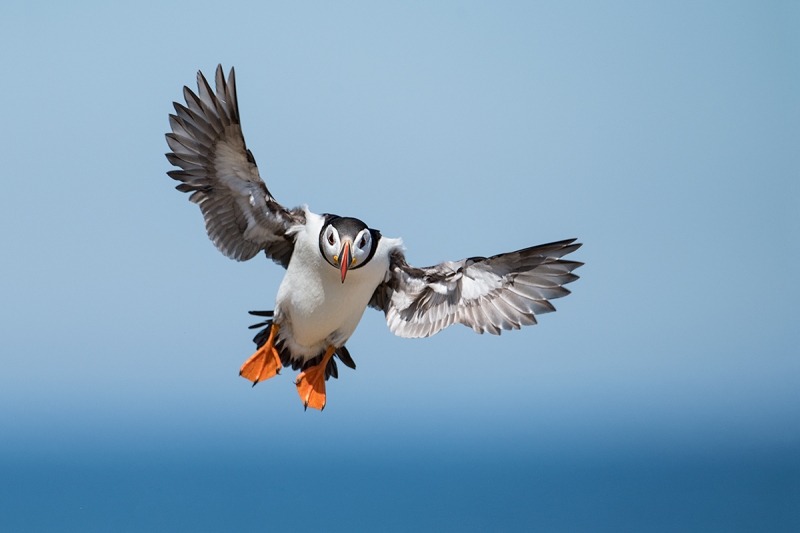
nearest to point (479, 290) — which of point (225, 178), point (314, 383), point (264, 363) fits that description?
point (314, 383)

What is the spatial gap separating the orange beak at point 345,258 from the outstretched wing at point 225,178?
42.7 inches

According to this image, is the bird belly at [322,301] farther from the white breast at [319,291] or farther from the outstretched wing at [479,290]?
the outstretched wing at [479,290]

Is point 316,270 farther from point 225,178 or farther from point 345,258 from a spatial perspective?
point 225,178

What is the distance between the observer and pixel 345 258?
254 inches

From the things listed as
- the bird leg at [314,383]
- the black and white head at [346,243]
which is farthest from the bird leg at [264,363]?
the black and white head at [346,243]

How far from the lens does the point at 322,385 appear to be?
7.77 metres

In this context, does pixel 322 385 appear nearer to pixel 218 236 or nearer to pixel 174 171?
pixel 218 236

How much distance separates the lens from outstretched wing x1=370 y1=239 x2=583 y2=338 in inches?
281

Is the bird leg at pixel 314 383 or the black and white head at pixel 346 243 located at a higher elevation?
the black and white head at pixel 346 243

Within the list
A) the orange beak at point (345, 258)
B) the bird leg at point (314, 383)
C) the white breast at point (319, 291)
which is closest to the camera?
the orange beak at point (345, 258)

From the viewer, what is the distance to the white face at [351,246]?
6.57 m

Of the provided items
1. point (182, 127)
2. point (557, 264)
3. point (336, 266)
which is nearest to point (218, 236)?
point (182, 127)

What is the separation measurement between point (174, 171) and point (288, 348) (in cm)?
174

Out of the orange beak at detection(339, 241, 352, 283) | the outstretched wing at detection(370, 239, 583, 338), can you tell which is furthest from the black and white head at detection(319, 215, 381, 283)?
the outstretched wing at detection(370, 239, 583, 338)
